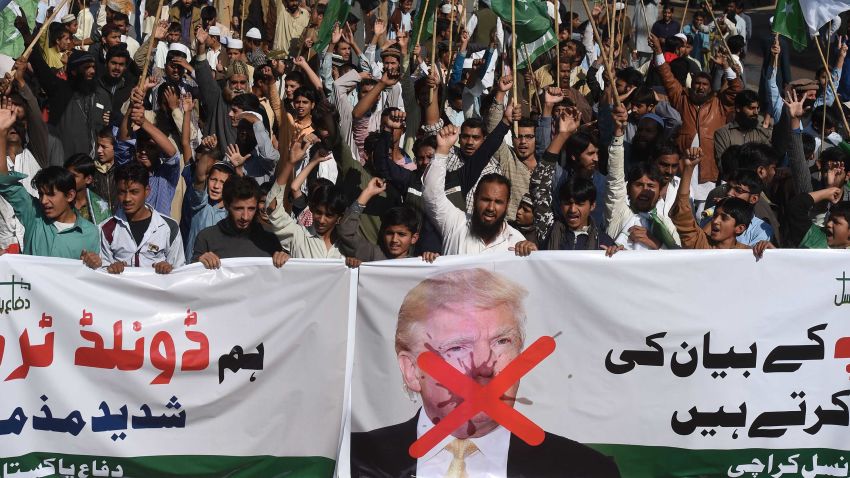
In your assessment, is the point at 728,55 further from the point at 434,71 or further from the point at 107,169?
the point at 107,169

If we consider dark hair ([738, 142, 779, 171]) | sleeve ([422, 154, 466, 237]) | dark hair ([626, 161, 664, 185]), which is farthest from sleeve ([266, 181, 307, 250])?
dark hair ([738, 142, 779, 171])

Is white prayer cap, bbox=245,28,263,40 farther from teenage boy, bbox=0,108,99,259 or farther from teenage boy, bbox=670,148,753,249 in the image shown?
teenage boy, bbox=0,108,99,259

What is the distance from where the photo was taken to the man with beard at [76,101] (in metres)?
10.9

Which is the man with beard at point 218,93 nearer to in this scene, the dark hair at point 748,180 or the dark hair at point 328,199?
the dark hair at point 328,199

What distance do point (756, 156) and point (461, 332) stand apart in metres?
3.49

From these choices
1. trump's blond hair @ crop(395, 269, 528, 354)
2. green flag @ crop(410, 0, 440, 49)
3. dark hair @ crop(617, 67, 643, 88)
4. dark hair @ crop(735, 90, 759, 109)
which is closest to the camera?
trump's blond hair @ crop(395, 269, 528, 354)

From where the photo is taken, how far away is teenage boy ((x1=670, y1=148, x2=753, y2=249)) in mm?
7902

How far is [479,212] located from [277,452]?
1.74 m

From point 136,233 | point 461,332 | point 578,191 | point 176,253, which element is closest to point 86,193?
point 136,233

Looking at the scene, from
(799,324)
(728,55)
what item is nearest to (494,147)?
(799,324)

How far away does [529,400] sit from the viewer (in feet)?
23.7

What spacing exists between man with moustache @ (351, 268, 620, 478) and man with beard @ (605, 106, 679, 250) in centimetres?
112

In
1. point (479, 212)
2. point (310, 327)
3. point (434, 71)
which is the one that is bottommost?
point (310, 327)

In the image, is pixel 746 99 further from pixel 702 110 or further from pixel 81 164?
pixel 81 164
